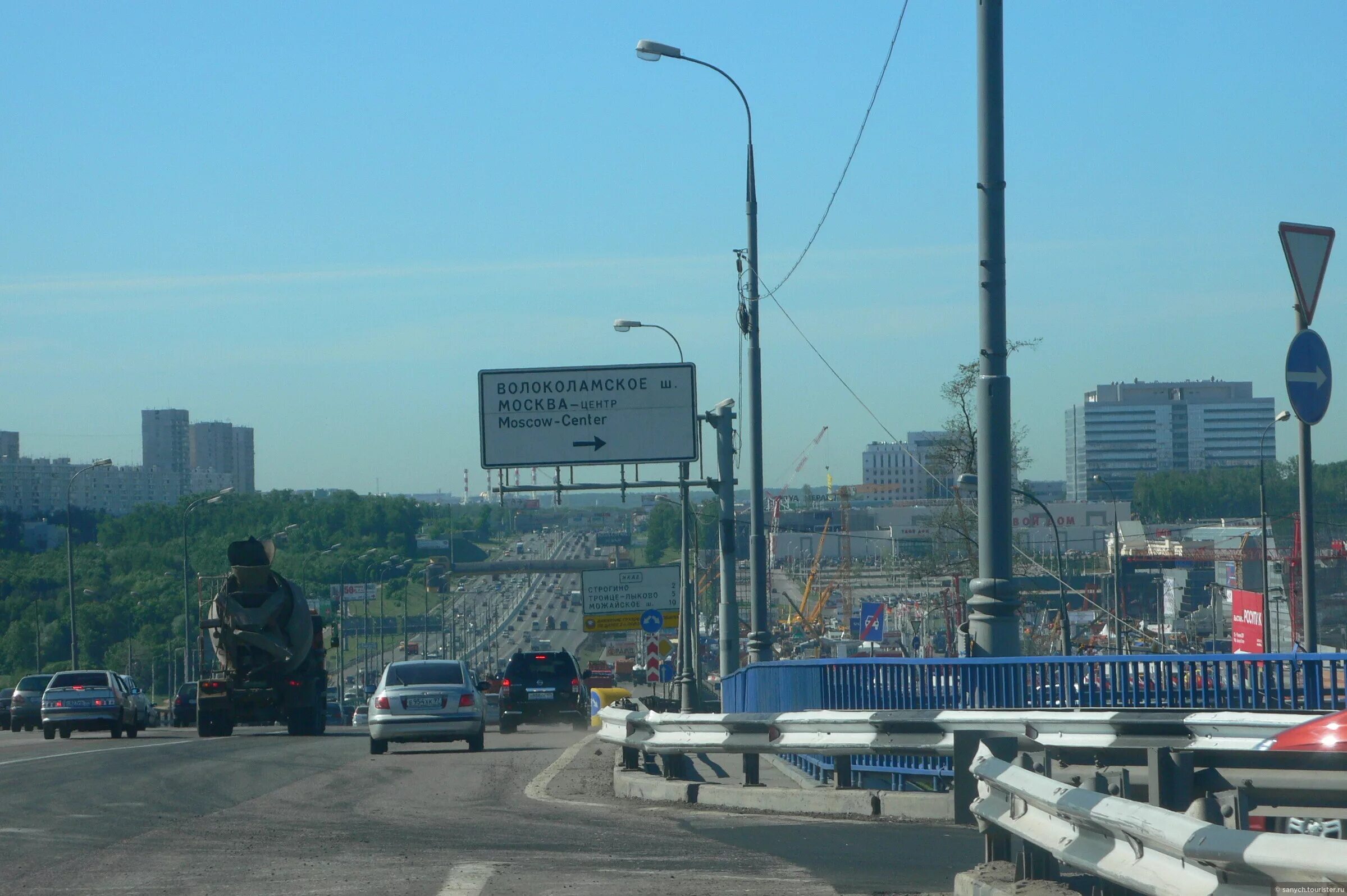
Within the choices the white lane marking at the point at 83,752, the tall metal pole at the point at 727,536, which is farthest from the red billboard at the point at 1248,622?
the white lane marking at the point at 83,752

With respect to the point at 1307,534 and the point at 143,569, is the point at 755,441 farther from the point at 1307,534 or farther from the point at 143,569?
the point at 143,569

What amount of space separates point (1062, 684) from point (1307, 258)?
379 cm

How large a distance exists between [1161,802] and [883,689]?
7.01 metres

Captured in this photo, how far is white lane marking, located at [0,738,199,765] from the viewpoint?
20719 mm

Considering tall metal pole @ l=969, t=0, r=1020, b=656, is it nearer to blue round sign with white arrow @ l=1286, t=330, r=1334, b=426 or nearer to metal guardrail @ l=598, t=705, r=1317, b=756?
metal guardrail @ l=598, t=705, r=1317, b=756

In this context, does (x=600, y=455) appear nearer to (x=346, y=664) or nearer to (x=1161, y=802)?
(x=1161, y=802)

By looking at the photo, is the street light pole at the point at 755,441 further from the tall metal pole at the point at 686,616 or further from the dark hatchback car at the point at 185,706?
the dark hatchback car at the point at 185,706

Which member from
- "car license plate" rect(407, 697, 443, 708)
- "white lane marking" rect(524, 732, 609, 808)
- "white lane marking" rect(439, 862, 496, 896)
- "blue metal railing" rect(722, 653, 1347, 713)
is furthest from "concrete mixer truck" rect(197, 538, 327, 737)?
"white lane marking" rect(439, 862, 496, 896)

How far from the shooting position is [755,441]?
26.9 m

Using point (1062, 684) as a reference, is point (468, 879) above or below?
below

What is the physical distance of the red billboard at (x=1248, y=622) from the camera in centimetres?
3500

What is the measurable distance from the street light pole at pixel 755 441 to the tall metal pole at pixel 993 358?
13.0 m

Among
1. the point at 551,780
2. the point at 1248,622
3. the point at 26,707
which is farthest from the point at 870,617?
the point at 551,780

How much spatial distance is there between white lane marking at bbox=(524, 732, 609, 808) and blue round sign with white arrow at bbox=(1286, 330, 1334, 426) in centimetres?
646
